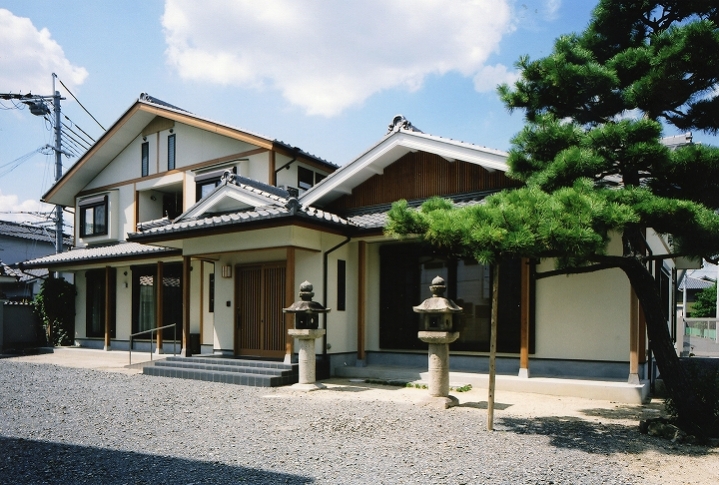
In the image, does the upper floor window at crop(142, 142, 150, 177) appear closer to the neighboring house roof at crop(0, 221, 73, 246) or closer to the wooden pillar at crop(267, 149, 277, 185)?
the wooden pillar at crop(267, 149, 277, 185)

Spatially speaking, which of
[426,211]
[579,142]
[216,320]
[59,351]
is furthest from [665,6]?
[59,351]

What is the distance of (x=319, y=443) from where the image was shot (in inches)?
216

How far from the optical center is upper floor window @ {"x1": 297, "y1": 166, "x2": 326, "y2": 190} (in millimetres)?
14675

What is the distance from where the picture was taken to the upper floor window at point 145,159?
16.4 meters

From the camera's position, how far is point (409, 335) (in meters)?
10.9

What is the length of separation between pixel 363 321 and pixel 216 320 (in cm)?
361

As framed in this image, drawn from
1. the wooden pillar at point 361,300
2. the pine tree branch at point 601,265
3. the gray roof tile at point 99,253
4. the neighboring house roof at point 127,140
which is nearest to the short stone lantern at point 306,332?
the wooden pillar at point 361,300

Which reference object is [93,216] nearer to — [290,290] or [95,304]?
[95,304]

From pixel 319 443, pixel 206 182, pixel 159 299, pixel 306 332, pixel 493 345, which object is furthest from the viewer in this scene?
pixel 206 182

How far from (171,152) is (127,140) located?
220 cm

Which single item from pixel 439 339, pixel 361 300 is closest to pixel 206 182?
pixel 361 300

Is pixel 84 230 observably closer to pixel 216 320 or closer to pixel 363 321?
pixel 216 320

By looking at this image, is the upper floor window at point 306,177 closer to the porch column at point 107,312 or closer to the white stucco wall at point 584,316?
the porch column at point 107,312

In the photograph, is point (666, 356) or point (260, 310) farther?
point (260, 310)
